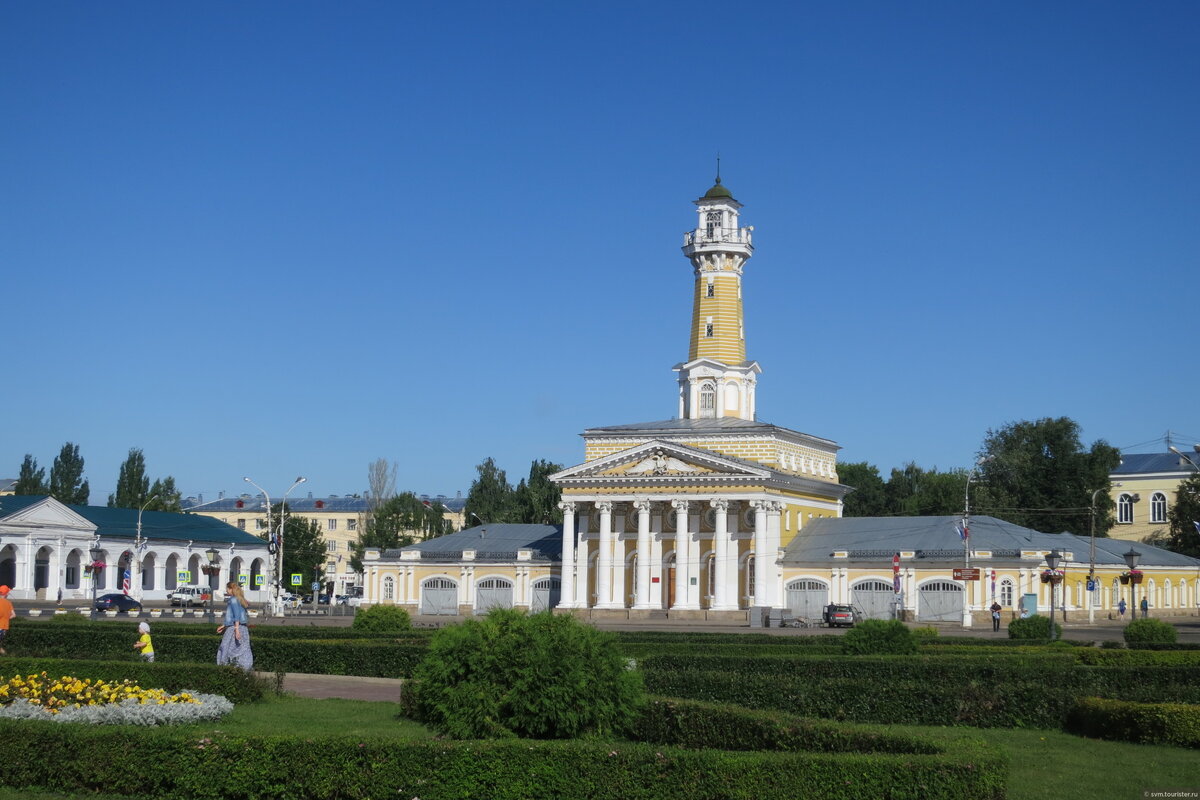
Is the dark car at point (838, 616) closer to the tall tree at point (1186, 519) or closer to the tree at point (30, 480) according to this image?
the tall tree at point (1186, 519)

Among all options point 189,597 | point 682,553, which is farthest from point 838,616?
point 189,597

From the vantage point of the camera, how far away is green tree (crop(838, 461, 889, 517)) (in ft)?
354

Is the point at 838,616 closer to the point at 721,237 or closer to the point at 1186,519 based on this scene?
the point at 721,237

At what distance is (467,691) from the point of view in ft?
55.7

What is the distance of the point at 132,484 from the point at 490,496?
31.5 meters

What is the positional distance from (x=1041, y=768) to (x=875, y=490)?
93398 mm

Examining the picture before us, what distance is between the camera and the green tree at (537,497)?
3748 inches

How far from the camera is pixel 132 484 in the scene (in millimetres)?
111438

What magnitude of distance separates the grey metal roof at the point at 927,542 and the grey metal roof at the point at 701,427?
5.77 m

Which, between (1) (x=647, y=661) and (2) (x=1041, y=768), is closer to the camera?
(2) (x=1041, y=768)

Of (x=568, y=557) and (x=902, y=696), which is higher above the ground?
(x=568, y=557)

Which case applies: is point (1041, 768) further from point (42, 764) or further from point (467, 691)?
point (42, 764)

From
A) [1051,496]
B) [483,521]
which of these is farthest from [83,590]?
[1051,496]

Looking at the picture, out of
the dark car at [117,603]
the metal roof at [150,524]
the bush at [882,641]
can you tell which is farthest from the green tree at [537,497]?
the bush at [882,641]
